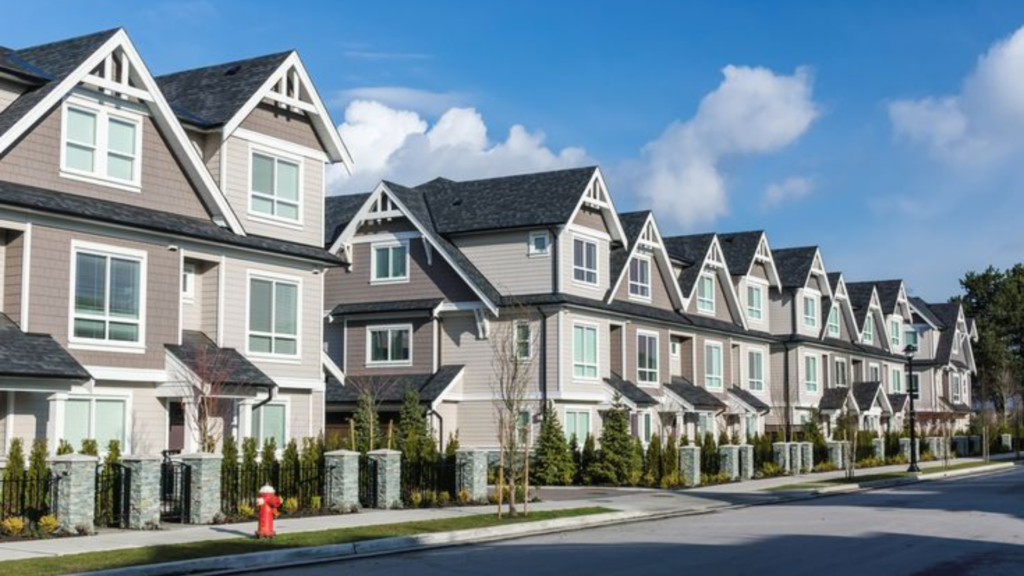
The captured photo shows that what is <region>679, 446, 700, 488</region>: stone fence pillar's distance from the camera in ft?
126

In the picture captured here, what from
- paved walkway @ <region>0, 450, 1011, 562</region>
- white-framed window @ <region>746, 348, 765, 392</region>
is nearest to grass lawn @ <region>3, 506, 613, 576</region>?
paved walkway @ <region>0, 450, 1011, 562</region>

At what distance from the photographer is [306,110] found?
107 feet

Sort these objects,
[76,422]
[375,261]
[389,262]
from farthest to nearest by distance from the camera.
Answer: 1. [375,261]
2. [389,262]
3. [76,422]

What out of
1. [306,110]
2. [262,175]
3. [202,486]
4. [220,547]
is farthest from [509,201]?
[220,547]

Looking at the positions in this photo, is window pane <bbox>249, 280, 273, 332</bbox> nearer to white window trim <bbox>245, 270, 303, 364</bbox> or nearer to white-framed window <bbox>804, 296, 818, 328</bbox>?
white window trim <bbox>245, 270, 303, 364</bbox>

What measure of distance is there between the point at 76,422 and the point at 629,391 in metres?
24.3

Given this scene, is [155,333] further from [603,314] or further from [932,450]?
[932,450]

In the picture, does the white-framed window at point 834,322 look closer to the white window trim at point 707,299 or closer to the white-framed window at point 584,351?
the white window trim at point 707,299

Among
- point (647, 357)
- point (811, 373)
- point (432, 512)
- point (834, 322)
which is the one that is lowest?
point (432, 512)

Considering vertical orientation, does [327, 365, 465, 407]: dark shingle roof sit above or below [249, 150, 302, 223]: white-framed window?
below

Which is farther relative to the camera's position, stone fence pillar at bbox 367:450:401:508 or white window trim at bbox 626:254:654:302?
white window trim at bbox 626:254:654:302

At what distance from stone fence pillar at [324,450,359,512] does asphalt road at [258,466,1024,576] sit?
5605mm

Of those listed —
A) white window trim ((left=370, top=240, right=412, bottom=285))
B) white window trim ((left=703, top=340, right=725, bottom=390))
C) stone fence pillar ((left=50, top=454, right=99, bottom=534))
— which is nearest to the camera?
stone fence pillar ((left=50, top=454, right=99, bottom=534))

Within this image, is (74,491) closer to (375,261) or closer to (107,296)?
(107,296)
